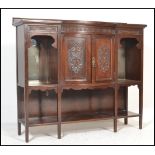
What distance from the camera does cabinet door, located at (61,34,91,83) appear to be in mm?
5402

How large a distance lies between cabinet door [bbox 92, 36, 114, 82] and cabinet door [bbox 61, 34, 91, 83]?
108 millimetres

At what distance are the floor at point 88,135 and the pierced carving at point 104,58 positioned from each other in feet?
3.54

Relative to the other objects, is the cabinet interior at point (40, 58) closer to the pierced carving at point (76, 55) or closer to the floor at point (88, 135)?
the pierced carving at point (76, 55)

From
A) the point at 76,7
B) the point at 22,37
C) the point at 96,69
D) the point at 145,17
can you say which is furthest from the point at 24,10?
the point at 145,17

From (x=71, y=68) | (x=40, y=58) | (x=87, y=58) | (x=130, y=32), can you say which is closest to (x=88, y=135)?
(x=71, y=68)

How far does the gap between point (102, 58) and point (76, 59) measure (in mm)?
458

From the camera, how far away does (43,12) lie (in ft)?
21.8

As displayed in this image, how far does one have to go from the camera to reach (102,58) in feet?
18.6

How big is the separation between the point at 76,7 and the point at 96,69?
1768 millimetres

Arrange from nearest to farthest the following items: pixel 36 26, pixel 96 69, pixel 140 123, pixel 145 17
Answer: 1. pixel 36 26
2. pixel 96 69
3. pixel 140 123
4. pixel 145 17

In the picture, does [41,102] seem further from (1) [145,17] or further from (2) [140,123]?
(1) [145,17]

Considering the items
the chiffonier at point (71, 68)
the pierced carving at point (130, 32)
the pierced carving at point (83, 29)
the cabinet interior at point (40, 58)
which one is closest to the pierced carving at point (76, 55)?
the chiffonier at point (71, 68)

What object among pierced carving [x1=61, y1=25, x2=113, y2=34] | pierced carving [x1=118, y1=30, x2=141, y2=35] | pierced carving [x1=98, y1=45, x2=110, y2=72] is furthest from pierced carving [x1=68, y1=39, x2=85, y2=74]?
pierced carving [x1=118, y1=30, x2=141, y2=35]

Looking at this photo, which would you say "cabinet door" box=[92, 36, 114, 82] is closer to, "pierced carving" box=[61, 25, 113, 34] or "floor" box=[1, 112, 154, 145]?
"pierced carving" box=[61, 25, 113, 34]
